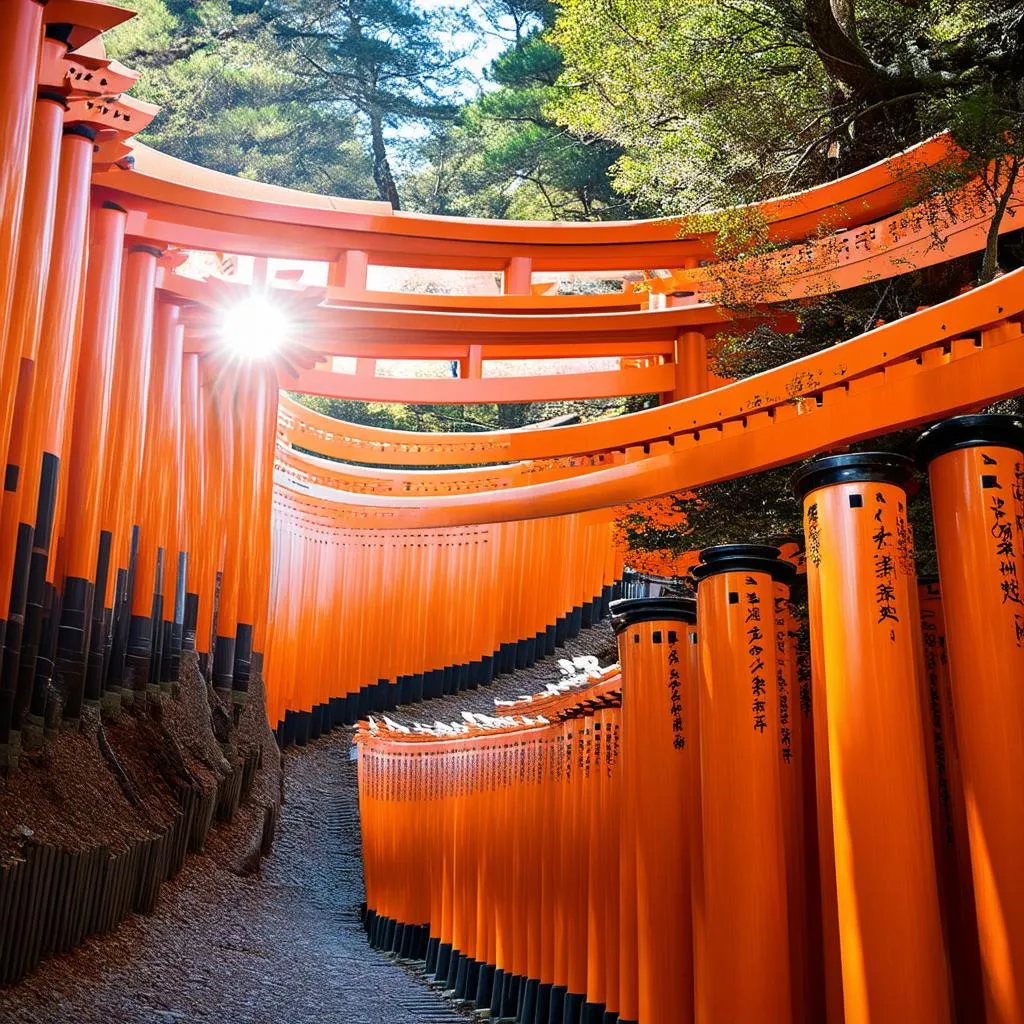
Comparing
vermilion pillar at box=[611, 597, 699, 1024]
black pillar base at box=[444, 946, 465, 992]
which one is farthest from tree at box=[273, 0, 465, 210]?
vermilion pillar at box=[611, 597, 699, 1024]

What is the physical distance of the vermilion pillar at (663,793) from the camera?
3662 millimetres

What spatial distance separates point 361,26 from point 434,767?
1713cm

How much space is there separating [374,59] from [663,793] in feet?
64.3

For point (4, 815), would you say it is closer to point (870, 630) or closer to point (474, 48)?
point (870, 630)

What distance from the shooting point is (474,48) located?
70.4ft

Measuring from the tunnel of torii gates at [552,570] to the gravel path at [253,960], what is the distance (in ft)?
1.36

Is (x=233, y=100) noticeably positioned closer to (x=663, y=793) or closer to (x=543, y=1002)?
(x=543, y=1002)

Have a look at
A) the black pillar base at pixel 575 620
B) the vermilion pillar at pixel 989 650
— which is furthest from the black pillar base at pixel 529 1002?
the black pillar base at pixel 575 620

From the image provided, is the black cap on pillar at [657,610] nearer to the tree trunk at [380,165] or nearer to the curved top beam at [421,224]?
the curved top beam at [421,224]

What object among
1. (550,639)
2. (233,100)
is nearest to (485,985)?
(550,639)

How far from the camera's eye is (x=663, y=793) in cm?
374

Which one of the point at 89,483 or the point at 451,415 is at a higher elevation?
the point at 451,415

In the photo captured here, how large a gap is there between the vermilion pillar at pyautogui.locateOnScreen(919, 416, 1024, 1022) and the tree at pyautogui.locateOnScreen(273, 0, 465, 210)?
19.0 m

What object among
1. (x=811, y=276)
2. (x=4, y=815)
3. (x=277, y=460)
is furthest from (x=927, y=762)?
(x=277, y=460)
